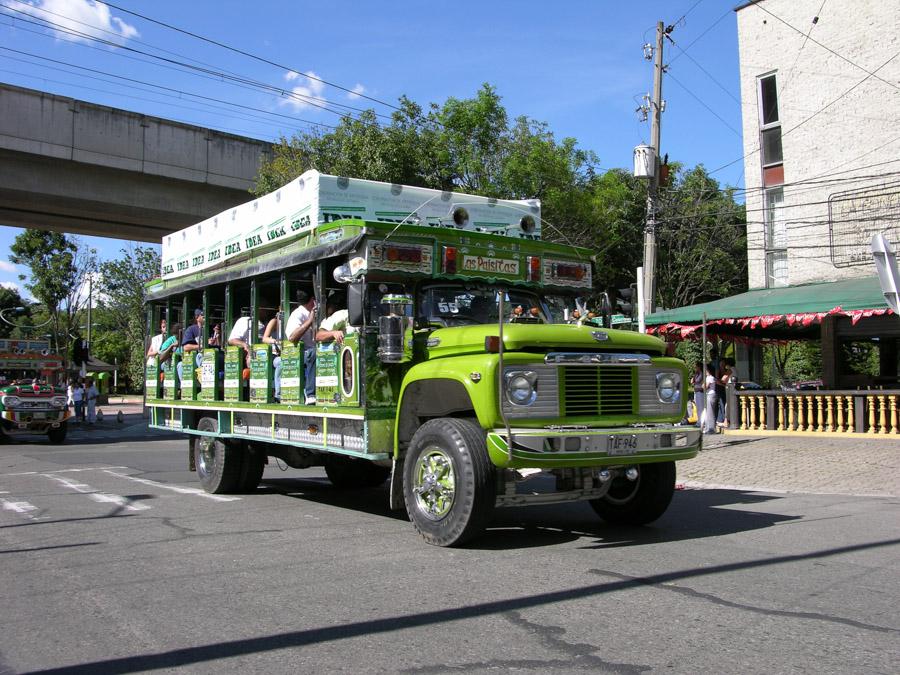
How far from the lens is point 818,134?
2108 centimetres

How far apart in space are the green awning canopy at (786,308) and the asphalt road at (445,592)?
25.4 feet

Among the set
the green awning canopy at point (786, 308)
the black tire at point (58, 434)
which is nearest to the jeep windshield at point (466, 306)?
the green awning canopy at point (786, 308)

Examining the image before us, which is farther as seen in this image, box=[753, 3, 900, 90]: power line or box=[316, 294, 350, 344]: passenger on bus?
box=[753, 3, 900, 90]: power line

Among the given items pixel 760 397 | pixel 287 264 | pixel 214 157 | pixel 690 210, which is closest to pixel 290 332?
pixel 287 264

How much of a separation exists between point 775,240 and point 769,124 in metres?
3.20

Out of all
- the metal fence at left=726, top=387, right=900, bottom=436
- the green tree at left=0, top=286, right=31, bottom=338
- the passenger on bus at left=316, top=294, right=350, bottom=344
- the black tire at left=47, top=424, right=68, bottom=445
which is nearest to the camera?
the passenger on bus at left=316, top=294, right=350, bottom=344

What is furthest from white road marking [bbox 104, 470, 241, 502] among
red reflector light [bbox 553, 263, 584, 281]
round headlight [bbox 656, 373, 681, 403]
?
round headlight [bbox 656, 373, 681, 403]

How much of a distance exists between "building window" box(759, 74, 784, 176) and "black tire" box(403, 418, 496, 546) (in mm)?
18634

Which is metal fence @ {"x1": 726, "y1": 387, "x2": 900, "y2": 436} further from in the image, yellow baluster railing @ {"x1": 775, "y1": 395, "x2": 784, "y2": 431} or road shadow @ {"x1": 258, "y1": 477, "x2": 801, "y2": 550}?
road shadow @ {"x1": 258, "y1": 477, "x2": 801, "y2": 550}

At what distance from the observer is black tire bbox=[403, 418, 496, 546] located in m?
6.29

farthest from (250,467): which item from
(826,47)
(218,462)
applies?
(826,47)

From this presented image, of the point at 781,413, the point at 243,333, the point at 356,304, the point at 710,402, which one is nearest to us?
the point at 356,304

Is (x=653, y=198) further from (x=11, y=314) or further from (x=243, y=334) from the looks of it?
(x=11, y=314)

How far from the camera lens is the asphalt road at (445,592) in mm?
4129
